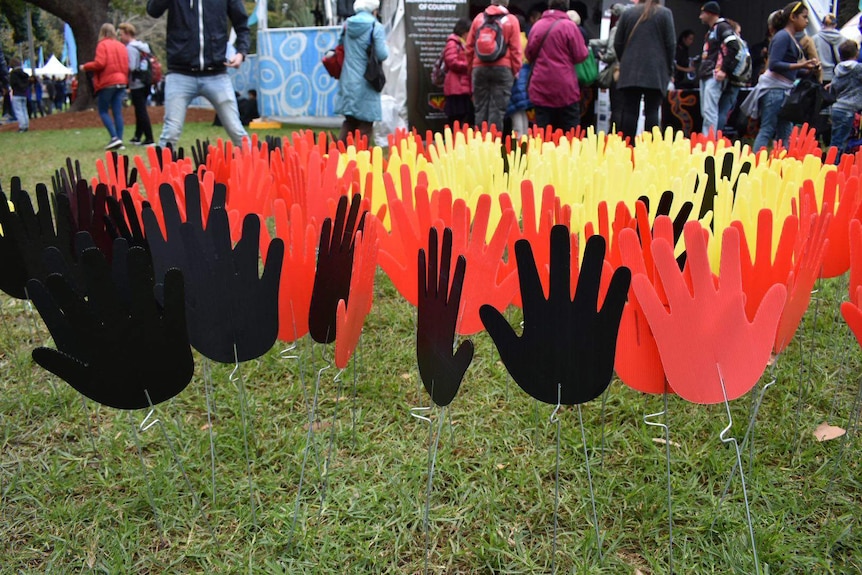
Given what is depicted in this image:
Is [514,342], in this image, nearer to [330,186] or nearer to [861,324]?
[861,324]

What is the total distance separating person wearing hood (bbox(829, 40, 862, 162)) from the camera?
586cm

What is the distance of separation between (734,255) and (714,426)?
892 millimetres

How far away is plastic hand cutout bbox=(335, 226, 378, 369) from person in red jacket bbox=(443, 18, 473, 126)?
218 inches

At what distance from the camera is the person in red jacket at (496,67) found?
19.3ft

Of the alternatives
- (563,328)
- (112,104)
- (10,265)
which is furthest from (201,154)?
(112,104)

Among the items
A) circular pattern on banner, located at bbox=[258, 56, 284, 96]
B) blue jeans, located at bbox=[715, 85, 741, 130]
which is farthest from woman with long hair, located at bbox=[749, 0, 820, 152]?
circular pattern on banner, located at bbox=[258, 56, 284, 96]

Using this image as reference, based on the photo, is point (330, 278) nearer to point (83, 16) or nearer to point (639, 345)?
point (639, 345)

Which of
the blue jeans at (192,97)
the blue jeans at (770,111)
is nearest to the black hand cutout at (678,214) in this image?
the blue jeans at (192,97)

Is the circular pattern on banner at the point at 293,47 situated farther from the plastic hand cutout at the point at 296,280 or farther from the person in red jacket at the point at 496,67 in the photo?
the plastic hand cutout at the point at 296,280

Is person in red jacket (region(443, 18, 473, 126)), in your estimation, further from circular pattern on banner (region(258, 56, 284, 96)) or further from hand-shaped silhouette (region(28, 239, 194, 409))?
hand-shaped silhouette (region(28, 239, 194, 409))

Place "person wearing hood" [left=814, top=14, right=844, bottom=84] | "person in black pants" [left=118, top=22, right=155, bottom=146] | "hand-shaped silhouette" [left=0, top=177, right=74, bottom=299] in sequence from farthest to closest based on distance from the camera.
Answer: "person in black pants" [left=118, top=22, right=155, bottom=146], "person wearing hood" [left=814, top=14, right=844, bottom=84], "hand-shaped silhouette" [left=0, top=177, right=74, bottom=299]

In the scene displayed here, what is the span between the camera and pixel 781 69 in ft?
19.4

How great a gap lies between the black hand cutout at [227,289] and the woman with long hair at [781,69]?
5509mm

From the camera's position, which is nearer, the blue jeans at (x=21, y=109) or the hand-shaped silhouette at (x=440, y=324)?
the hand-shaped silhouette at (x=440, y=324)
